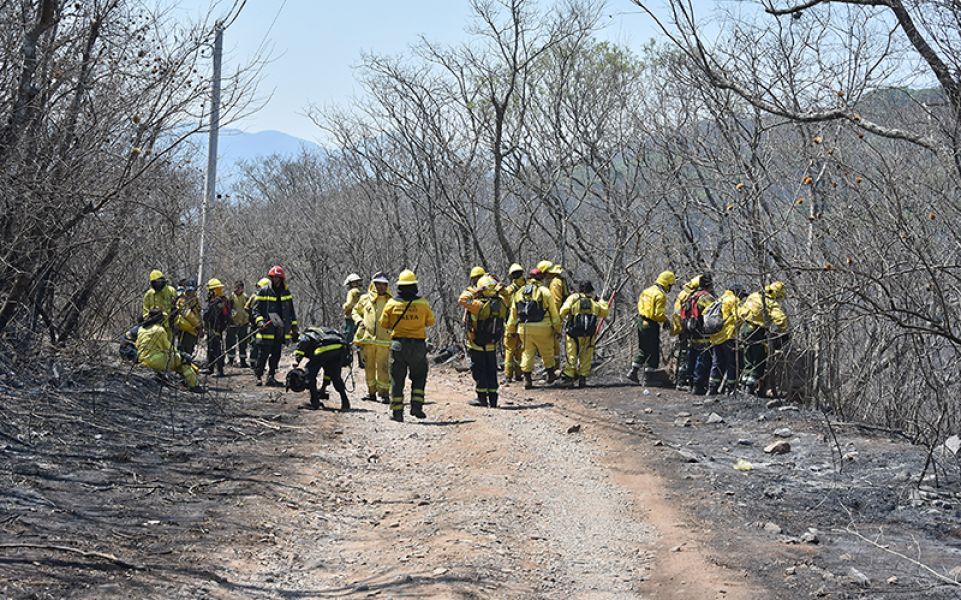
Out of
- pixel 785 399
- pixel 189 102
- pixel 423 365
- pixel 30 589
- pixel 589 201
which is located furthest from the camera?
pixel 589 201

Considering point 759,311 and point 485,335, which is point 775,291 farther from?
point 485,335

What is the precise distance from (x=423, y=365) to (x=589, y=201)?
1328 cm

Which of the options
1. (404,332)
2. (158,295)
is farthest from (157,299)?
(404,332)

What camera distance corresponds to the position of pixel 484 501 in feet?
30.7

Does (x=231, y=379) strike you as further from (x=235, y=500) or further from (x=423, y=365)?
(x=235, y=500)

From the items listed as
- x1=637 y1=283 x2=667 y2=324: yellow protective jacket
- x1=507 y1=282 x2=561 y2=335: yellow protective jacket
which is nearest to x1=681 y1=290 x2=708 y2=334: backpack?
x1=637 y1=283 x2=667 y2=324: yellow protective jacket

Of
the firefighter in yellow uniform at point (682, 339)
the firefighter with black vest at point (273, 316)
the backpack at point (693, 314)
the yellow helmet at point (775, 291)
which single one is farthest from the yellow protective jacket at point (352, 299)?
the yellow helmet at point (775, 291)

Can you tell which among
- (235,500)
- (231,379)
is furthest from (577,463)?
(231,379)

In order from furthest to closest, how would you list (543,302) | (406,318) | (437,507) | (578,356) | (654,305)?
1. (578,356)
2. (543,302)
3. (654,305)
4. (406,318)
5. (437,507)

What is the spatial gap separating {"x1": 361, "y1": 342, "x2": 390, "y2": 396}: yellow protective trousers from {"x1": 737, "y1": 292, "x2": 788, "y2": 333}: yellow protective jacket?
16.3ft

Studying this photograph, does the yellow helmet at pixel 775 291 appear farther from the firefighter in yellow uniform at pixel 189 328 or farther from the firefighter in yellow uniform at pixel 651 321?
the firefighter in yellow uniform at pixel 189 328

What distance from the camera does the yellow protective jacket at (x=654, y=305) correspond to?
1770 centimetres

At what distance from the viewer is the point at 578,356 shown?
18.5 meters

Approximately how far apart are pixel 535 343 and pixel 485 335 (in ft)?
8.56
